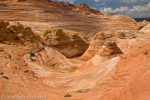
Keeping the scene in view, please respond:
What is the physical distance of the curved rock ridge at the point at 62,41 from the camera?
15.0m

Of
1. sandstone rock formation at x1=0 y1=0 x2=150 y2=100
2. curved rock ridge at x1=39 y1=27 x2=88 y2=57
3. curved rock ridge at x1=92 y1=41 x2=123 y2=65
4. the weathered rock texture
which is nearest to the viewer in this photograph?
sandstone rock formation at x1=0 y1=0 x2=150 y2=100

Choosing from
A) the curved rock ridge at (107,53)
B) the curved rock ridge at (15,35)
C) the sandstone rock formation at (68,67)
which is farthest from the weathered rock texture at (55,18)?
the curved rock ridge at (107,53)

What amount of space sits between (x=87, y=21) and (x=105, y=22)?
248 inches

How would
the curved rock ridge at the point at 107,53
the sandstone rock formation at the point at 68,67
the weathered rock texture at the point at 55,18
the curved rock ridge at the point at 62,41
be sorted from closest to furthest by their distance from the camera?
the sandstone rock formation at the point at 68,67, the curved rock ridge at the point at 107,53, the curved rock ridge at the point at 62,41, the weathered rock texture at the point at 55,18

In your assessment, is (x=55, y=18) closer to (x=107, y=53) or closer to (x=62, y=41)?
(x=62, y=41)

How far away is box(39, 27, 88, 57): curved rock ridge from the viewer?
15.0 meters

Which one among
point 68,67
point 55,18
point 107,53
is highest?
point 55,18

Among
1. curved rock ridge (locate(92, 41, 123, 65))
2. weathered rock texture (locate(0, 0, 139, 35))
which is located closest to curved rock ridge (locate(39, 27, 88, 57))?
curved rock ridge (locate(92, 41, 123, 65))

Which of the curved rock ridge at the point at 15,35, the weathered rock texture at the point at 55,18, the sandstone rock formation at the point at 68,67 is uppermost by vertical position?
the weathered rock texture at the point at 55,18

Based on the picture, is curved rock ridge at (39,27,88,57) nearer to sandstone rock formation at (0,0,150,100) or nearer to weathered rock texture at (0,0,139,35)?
sandstone rock formation at (0,0,150,100)

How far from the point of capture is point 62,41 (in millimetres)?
15430

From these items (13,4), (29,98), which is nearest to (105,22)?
(13,4)

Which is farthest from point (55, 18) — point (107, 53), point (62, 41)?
point (107, 53)

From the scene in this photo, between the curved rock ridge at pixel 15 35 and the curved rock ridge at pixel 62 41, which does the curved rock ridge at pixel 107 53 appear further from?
the curved rock ridge at pixel 62 41
